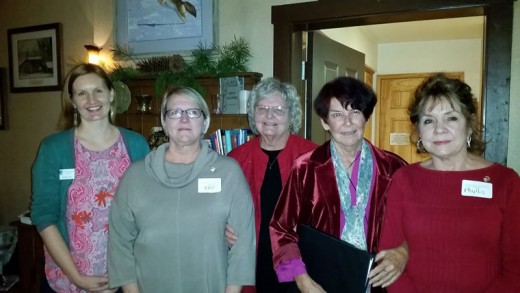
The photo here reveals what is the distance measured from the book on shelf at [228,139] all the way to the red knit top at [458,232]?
1318mm

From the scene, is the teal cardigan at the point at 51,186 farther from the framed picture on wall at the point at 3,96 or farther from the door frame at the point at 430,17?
the framed picture on wall at the point at 3,96

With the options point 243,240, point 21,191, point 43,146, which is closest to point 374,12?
point 243,240

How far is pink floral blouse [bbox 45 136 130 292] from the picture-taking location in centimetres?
151

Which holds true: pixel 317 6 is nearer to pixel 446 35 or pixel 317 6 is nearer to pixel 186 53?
pixel 186 53

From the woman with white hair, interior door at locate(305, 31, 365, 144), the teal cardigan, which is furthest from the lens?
interior door at locate(305, 31, 365, 144)

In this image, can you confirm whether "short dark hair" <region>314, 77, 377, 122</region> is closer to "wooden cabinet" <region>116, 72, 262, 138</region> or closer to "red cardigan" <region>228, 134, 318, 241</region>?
"red cardigan" <region>228, 134, 318, 241</region>

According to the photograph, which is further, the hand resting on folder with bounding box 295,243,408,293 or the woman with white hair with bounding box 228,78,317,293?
the woman with white hair with bounding box 228,78,317,293

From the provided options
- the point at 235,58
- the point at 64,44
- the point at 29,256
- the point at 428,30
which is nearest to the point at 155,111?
the point at 235,58

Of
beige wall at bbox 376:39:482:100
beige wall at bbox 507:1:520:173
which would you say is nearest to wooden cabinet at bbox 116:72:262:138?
beige wall at bbox 507:1:520:173

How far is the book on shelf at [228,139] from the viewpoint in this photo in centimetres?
245

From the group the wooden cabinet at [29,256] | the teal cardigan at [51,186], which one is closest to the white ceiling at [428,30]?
the teal cardigan at [51,186]

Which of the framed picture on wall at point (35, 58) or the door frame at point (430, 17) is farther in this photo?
the framed picture on wall at point (35, 58)

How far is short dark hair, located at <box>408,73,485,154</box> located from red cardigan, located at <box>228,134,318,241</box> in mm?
614

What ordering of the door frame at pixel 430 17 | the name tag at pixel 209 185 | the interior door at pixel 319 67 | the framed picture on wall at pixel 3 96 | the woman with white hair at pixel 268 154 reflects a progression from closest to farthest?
the name tag at pixel 209 185
the woman with white hair at pixel 268 154
the door frame at pixel 430 17
the interior door at pixel 319 67
the framed picture on wall at pixel 3 96
